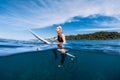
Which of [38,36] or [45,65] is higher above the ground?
[38,36]

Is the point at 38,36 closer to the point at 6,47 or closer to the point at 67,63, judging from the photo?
the point at 6,47

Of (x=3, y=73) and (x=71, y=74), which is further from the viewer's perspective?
(x=3, y=73)

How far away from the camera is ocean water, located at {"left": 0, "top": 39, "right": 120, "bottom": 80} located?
20.0 meters

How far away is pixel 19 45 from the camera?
63.2ft

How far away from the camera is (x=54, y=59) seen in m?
31.6

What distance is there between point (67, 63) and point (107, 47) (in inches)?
384

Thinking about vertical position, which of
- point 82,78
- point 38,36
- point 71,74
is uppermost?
point 38,36

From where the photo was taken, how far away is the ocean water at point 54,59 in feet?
65.8

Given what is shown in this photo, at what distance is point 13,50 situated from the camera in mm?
19266

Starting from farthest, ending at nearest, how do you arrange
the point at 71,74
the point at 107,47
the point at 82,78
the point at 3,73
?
1. the point at 82,78
2. the point at 3,73
3. the point at 71,74
4. the point at 107,47

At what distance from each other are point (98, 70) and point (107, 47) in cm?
1515

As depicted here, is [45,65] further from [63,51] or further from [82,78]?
[63,51]

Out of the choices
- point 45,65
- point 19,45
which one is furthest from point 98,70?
point 19,45

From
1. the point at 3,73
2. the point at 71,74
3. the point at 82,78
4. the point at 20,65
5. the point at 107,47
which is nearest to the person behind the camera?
the point at 107,47
